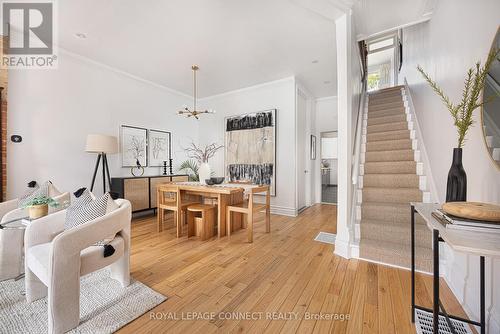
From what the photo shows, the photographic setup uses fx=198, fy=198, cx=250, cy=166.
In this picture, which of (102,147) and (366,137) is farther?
(366,137)

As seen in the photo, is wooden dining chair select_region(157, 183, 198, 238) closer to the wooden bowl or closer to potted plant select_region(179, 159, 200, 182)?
potted plant select_region(179, 159, 200, 182)

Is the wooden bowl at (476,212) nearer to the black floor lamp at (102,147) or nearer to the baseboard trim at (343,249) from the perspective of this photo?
the baseboard trim at (343,249)

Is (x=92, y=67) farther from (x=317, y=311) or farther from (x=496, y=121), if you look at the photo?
(x=496, y=121)

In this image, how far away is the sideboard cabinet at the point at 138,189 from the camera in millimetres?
3561

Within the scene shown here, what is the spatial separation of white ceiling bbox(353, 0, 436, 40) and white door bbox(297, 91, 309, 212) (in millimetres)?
1768

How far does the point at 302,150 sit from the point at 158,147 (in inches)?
132

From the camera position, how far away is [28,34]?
9.33 feet

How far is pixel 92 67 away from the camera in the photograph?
11.5 ft

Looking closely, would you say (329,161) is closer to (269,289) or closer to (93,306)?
(269,289)

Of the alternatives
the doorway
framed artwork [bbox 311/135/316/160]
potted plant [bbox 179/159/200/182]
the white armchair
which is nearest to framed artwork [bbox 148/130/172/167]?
potted plant [bbox 179/159/200/182]

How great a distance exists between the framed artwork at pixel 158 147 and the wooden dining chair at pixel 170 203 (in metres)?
1.43

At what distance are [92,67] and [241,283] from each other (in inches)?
168

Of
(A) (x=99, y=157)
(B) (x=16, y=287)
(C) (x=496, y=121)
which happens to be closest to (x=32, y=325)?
(B) (x=16, y=287)

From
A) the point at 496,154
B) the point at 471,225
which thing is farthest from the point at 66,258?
the point at 496,154
